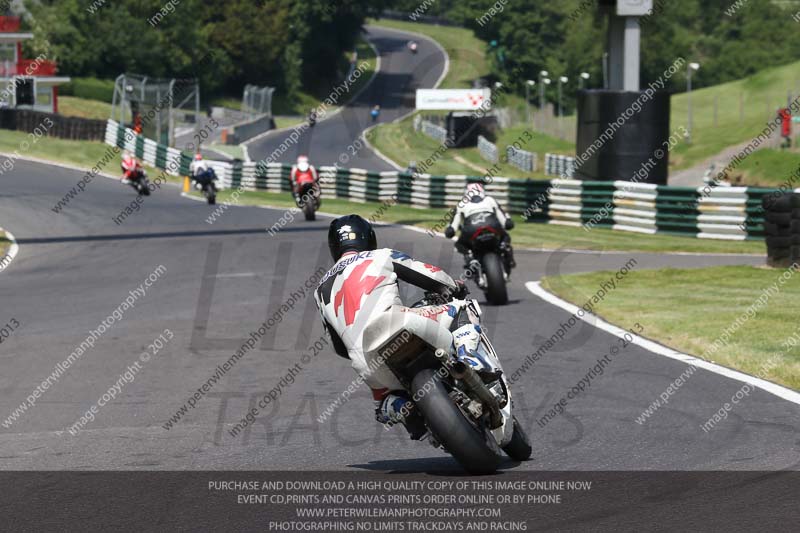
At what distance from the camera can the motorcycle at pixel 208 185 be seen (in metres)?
38.3

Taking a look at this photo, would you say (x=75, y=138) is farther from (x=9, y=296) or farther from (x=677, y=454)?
(x=677, y=454)

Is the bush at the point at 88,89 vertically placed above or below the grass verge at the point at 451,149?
above

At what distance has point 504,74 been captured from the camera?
132 m

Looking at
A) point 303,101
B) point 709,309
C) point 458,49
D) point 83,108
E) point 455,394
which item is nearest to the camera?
point 455,394

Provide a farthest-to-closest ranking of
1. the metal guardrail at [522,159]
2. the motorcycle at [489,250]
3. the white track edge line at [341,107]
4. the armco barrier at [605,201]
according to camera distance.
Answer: the white track edge line at [341,107] → the metal guardrail at [522,159] → the armco barrier at [605,201] → the motorcycle at [489,250]

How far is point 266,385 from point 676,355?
371 centimetres

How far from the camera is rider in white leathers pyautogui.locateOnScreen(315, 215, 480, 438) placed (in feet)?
22.9

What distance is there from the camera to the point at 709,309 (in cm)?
1486

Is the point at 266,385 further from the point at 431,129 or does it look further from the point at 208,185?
the point at 431,129

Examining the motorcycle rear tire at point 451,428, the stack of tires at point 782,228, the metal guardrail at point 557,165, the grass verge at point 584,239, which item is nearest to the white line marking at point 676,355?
the motorcycle rear tire at point 451,428

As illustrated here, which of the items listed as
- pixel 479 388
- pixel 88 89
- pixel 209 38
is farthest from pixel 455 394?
pixel 209 38

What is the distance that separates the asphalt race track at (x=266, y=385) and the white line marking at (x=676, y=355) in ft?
0.60

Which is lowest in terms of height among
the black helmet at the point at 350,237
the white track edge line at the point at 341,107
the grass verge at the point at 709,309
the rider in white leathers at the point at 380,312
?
the white track edge line at the point at 341,107

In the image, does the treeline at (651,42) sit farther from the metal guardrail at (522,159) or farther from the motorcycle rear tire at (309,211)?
the motorcycle rear tire at (309,211)
